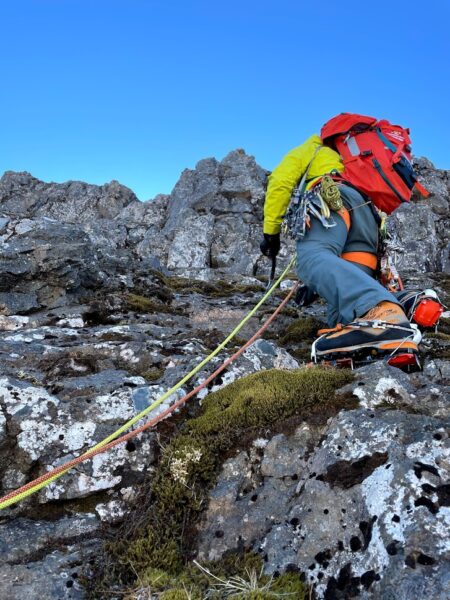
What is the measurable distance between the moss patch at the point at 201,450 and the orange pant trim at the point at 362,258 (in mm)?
3258

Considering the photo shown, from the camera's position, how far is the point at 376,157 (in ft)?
24.5

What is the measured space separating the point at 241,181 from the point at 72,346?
2513 inches

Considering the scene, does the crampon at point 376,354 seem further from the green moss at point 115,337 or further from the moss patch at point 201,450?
the green moss at point 115,337

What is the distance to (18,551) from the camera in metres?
3.54

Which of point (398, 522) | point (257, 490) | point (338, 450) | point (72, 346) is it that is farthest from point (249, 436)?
point (72, 346)

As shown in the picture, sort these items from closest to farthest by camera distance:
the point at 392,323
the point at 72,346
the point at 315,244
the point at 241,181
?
the point at 392,323, the point at 315,244, the point at 72,346, the point at 241,181

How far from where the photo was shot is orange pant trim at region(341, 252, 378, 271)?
7.90m

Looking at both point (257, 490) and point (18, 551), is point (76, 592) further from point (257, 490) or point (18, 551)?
point (257, 490)

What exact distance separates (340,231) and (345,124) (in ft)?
6.55

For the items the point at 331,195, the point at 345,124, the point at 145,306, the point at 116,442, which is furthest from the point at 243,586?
the point at 145,306

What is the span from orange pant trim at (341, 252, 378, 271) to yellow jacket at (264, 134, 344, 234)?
4.60 feet

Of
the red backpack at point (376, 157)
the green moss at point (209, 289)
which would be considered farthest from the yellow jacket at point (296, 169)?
the green moss at point (209, 289)

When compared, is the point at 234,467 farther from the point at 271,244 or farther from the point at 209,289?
the point at 209,289

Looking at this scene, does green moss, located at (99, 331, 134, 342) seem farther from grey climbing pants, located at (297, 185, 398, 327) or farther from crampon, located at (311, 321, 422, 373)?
crampon, located at (311, 321, 422, 373)
